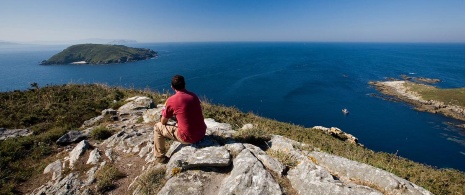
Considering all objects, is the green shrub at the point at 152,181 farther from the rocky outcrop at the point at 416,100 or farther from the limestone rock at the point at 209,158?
the rocky outcrop at the point at 416,100

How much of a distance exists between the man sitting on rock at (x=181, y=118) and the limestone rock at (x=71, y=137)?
5.19 meters

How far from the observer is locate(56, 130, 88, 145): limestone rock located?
10.4m

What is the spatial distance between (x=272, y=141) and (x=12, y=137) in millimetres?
12220

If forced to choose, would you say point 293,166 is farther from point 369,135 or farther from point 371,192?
point 369,135

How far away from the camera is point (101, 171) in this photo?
7.84 m

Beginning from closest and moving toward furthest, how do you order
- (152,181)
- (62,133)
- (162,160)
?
(152,181)
(162,160)
(62,133)

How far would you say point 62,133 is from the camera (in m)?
11.2

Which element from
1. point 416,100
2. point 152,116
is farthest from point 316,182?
point 416,100

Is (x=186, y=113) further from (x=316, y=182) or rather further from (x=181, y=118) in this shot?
(x=316, y=182)

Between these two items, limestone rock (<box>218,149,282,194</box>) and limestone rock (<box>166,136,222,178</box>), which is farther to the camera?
limestone rock (<box>166,136,222,178</box>)

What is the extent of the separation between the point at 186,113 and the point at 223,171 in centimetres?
214

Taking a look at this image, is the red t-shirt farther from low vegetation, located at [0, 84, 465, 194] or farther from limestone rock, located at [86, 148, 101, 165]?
limestone rock, located at [86, 148, 101, 165]

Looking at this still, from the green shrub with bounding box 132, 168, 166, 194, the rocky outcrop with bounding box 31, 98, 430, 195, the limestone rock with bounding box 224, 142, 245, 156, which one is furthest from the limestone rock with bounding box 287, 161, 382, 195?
the green shrub with bounding box 132, 168, 166, 194

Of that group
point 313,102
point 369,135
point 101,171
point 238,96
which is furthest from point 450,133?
point 101,171
